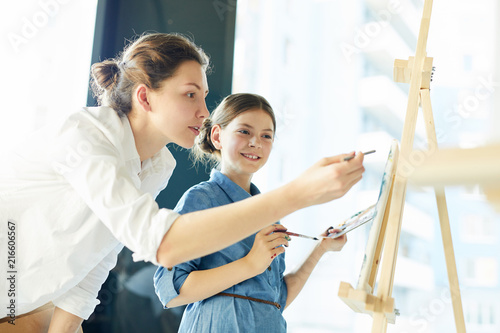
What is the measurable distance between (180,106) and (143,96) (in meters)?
0.11

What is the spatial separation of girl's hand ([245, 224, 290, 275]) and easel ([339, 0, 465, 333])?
0.24 m

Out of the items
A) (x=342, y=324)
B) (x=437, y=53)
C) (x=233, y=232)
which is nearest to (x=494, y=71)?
(x=437, y=53)

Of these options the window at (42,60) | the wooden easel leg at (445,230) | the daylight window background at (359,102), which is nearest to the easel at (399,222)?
the wooden easel leg at (445,230)

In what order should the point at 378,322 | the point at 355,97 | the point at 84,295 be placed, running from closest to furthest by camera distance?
the point at 378,322 → the point at 84,295 → the point at 355,97

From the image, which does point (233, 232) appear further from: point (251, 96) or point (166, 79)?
point (251, 96)

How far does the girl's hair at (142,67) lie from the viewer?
4.08 ft

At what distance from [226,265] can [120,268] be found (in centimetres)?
84

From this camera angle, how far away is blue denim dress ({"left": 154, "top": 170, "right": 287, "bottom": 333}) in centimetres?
120

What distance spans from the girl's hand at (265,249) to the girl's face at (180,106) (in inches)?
12.3

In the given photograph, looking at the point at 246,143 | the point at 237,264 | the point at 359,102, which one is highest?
the point at 359,102

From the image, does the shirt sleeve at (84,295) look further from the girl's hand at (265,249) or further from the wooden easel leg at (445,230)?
the wooden easel leg at (445,230)

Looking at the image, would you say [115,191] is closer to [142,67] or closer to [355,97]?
[142,67]

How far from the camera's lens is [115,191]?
0.93 metres

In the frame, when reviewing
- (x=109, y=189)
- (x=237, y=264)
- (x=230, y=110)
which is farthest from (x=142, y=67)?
(x=237, y=264)
